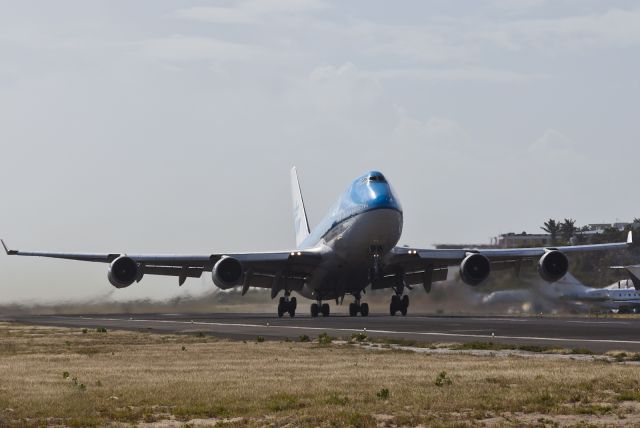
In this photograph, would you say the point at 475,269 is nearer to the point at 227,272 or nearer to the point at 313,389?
the point at 227,272

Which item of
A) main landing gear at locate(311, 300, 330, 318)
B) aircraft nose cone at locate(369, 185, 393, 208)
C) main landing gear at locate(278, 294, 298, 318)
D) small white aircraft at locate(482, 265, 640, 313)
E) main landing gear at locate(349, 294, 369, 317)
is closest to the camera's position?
aircraft nose cone at locate(369, 185, 393, 208)

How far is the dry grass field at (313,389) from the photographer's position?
706 inches

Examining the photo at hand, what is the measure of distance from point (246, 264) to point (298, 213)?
76.9 feet

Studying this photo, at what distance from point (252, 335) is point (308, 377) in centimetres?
1938

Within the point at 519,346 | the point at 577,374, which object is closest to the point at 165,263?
the point at 519,346

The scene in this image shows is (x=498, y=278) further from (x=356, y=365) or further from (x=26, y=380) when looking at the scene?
(x=26, y=380)

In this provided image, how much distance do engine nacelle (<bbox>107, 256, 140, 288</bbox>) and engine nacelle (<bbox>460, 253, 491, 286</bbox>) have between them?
18350 millimetres

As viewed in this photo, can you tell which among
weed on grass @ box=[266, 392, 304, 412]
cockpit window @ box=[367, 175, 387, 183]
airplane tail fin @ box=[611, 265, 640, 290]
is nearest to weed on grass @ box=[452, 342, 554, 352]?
weed on grass @ box=[266, 392, 304, 412]

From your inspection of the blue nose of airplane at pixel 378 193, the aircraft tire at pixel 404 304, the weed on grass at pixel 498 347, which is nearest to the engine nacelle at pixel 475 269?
the aircraft tire at pixel 404 304

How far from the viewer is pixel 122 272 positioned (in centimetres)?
6419

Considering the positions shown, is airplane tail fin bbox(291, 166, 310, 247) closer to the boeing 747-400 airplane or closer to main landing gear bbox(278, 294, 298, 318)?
the boeing 747-400 airplane

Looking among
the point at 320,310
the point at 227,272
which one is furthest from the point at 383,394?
the point at 320,310

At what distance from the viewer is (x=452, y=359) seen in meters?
29.1

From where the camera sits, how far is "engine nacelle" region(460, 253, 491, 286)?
210 feet
